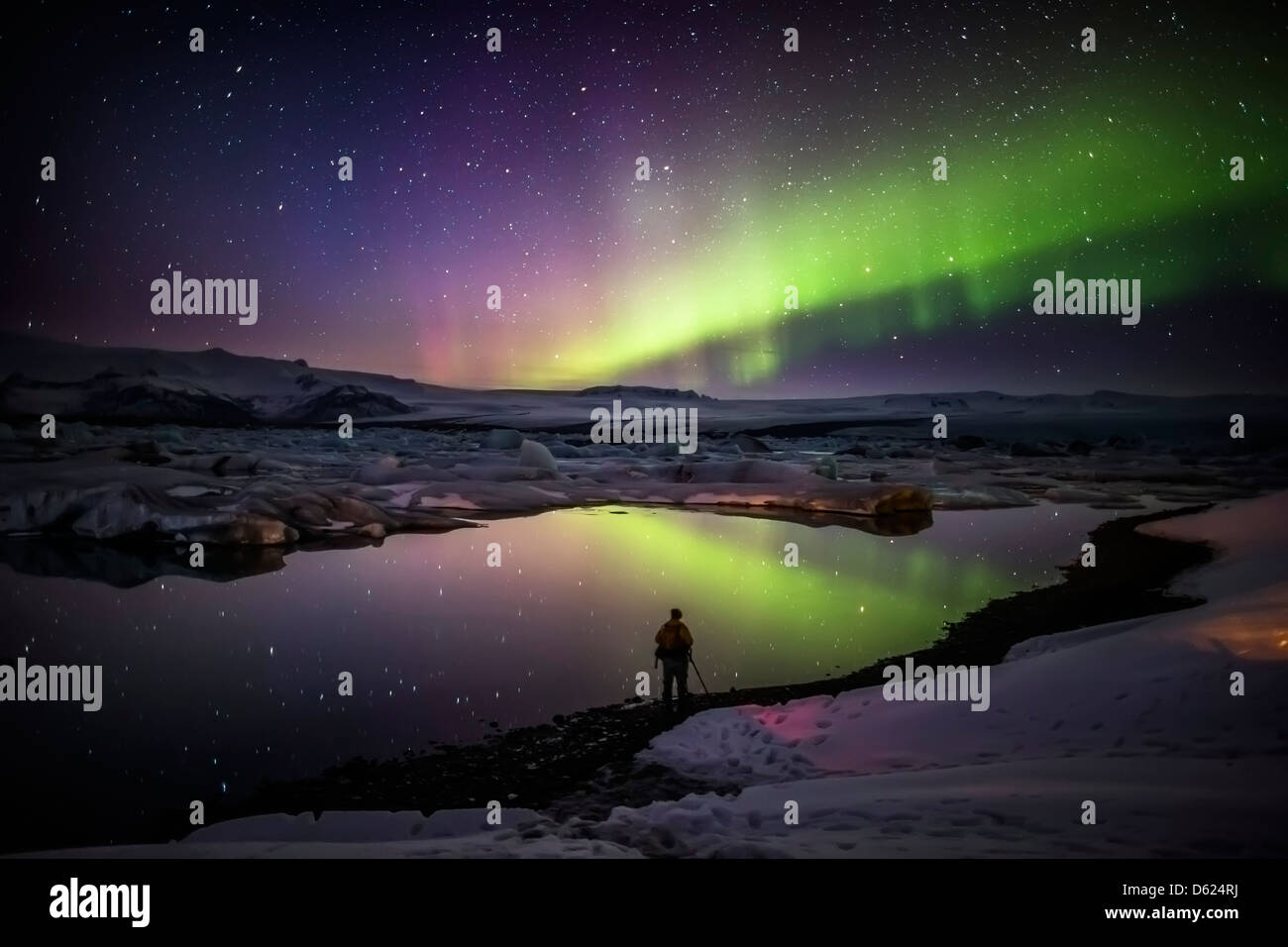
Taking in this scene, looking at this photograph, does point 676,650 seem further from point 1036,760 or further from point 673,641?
point 1036,760

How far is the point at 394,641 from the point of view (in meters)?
10.6

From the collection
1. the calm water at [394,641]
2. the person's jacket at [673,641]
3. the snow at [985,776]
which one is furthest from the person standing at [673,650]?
the calm water at [394,641]

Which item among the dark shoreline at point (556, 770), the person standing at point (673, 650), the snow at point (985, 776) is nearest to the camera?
the snow at point (985, 776)

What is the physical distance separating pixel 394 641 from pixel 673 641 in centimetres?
442

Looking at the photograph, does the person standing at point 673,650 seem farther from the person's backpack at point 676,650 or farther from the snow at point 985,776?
the snow at point 985,776

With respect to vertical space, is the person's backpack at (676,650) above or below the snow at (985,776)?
A: above

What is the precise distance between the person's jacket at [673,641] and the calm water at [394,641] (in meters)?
0.94

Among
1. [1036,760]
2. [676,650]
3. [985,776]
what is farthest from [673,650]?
[1036,760]

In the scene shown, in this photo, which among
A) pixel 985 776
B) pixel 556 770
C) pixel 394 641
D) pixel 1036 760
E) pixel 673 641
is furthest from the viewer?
pixel 394 641

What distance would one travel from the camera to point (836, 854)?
15.2 feet

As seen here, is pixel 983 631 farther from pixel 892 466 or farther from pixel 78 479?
pixel 892 466

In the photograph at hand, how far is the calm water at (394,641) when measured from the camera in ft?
22.9
